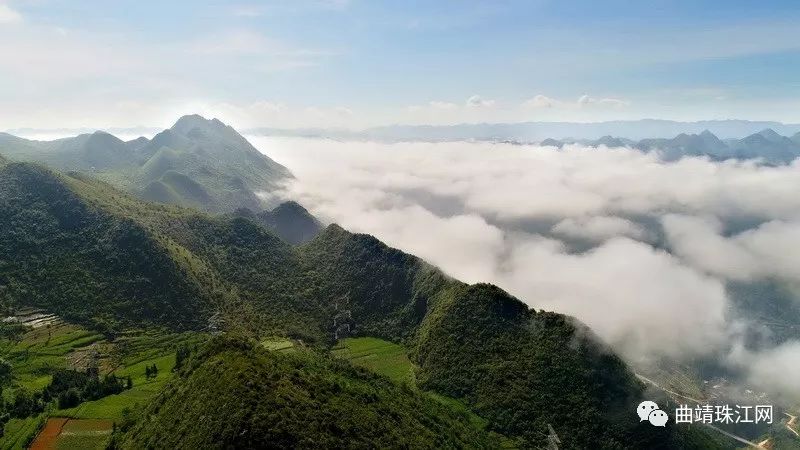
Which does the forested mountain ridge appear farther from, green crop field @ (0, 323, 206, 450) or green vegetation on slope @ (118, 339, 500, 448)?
green vegetation on slope @ (118, 339, 500, 448)

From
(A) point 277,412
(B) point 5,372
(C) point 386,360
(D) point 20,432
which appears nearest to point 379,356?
(C) point 386,360

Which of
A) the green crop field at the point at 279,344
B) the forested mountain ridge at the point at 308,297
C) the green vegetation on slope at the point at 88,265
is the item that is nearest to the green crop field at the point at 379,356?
the forested mountain ridge at the point at 308,297

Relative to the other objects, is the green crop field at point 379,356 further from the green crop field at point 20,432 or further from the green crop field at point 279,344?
the green crop field at point 20,432

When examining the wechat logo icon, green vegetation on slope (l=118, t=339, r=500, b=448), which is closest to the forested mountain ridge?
the wechat logo icon

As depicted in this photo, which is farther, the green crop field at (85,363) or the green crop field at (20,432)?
the green crop field at (85,363)

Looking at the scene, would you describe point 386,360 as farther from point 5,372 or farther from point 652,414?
point 5,372

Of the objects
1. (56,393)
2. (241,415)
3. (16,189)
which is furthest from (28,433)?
(16,189)

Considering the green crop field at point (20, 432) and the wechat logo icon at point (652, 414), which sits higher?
the green crop field at point (20, 432)
